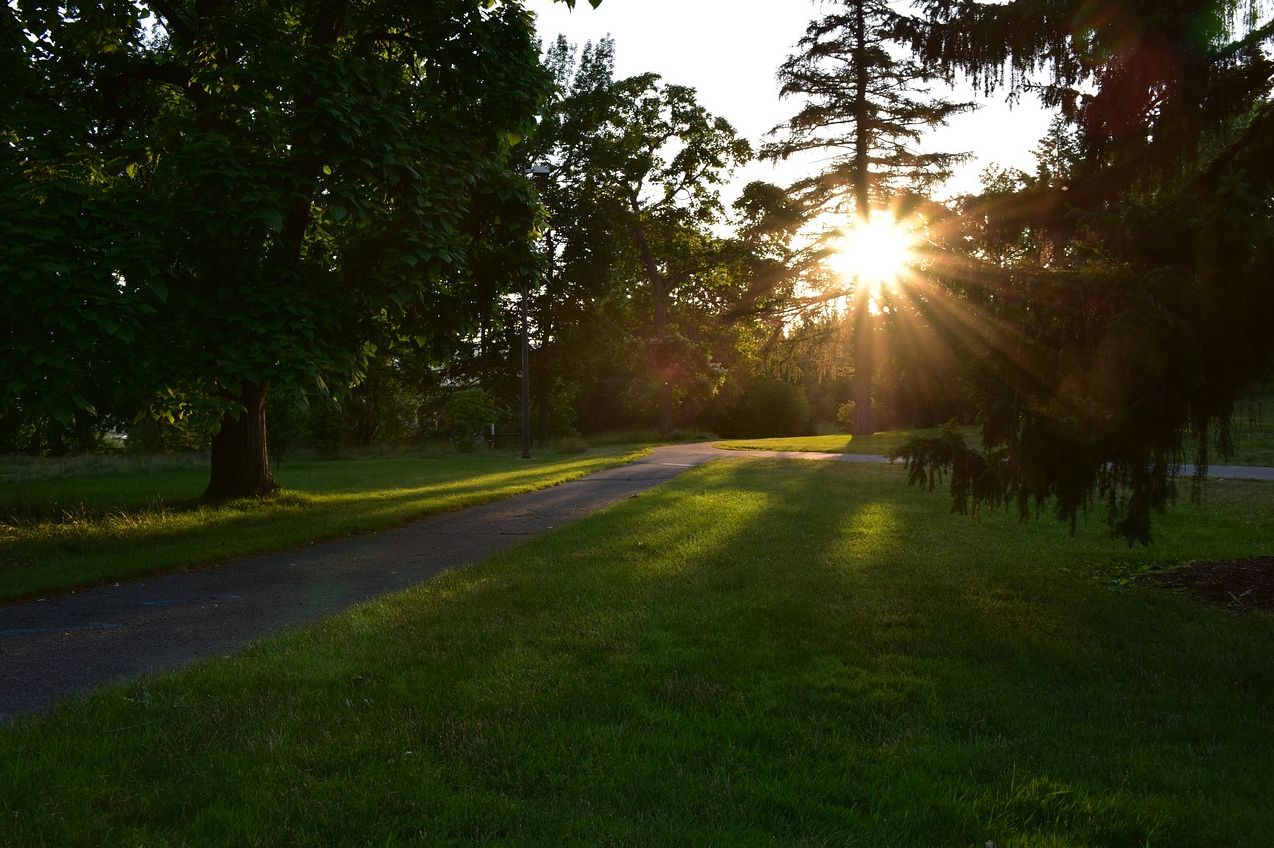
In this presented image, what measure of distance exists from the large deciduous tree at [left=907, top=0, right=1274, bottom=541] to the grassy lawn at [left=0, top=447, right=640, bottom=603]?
733cm

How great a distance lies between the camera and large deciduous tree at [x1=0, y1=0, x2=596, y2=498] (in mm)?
8078

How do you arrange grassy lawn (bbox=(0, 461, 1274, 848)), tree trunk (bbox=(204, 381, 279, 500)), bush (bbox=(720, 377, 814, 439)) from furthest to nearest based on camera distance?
bush (bbox=(720, 377, 814, 439)) → tree trunk (bbox=(204, 381, 279, 500)) → grassy lawn (bbox=(0, 461, 1274, 848))

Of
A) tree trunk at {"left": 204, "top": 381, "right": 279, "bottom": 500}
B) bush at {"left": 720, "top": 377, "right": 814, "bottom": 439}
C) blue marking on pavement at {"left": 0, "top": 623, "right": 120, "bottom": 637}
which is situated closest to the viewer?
blue marking on pavement at {"left": 0, "top": 623, "right": 120, "bottom": 637}

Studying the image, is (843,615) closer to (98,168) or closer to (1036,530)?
(1036,530)

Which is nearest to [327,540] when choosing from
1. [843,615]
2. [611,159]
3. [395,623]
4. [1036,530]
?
[395,623]

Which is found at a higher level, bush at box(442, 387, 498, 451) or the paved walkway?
bush at box(442, 387, 498, 451)

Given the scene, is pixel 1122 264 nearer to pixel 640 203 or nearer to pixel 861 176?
pixel 861 176

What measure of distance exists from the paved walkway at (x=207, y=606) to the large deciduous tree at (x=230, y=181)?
6.40ft

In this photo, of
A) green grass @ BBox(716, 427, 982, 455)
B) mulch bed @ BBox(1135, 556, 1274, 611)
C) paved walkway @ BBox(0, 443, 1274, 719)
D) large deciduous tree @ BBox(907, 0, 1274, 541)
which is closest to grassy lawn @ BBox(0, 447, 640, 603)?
paved walkway @ BBox(0, 443, 1274, 719)

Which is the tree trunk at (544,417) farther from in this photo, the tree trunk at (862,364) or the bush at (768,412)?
the bush at (768,412)

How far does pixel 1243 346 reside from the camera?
5.10 metres

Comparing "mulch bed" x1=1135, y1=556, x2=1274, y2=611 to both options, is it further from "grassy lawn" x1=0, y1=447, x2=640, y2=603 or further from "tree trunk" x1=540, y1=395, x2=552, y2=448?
"tree trunk" x1=540, y1=395, x2=552, y2=448

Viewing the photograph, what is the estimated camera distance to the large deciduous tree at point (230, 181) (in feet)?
26.5

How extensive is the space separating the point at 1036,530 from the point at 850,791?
8.03 m
